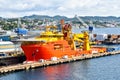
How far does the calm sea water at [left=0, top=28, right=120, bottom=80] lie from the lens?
54.8 metres

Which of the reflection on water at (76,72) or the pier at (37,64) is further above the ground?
the pier at (37,64)

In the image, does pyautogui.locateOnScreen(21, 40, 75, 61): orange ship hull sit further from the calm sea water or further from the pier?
the calm sea water

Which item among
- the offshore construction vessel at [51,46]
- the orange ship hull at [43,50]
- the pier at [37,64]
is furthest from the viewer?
the offshore construction vessel at [51,46]

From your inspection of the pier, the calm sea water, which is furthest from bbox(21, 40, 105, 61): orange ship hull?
the calm sea water

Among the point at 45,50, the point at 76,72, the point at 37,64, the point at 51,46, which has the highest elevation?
the point at 51,46

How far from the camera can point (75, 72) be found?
194ft

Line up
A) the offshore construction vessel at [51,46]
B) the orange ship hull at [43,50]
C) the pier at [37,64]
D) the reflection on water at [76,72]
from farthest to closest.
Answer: the offshore construction vessel at [51,46] < the orange ship hull at [43,50] < the pier at [37,64] < the reflection on water at [76,72]

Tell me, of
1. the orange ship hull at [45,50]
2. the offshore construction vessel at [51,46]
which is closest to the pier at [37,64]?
the offshore construction vessel at [51,46]

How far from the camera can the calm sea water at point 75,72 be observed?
54.8m

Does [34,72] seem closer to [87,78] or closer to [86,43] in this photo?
A: [87,78]

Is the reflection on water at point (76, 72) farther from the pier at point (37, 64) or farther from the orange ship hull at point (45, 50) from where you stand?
the orange ship hull at point (45, 50)

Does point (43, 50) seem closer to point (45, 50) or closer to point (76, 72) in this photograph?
point (45, 50)

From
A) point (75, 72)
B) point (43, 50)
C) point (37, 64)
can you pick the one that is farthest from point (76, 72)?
point (43, 50)

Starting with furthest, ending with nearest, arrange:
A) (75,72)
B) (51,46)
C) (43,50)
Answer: (51,46)
(43,50)
(75,72)
